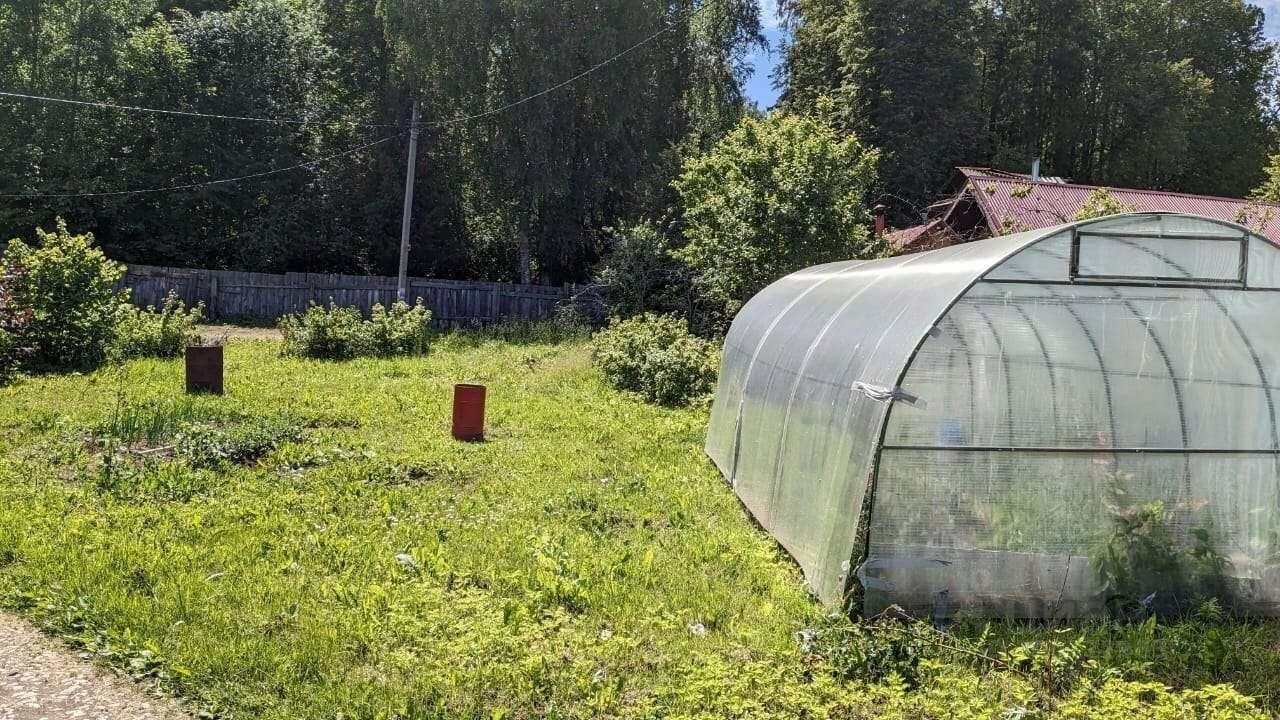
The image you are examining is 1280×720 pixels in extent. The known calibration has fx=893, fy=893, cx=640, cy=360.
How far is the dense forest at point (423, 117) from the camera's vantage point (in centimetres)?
2533

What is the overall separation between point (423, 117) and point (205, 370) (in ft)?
61.3

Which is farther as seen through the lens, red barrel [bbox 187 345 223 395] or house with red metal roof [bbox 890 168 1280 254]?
house with red metal roof [bbox 890 168 1280 254]

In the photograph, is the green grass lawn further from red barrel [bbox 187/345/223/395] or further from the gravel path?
red barrel [bbox 187/345/223/395]

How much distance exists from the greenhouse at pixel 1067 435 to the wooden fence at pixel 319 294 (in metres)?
19.4

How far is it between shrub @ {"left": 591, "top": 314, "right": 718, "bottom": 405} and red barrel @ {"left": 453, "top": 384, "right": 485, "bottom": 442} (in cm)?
370

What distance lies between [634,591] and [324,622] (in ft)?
5.80

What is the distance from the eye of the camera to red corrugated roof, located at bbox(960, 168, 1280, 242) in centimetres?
1867

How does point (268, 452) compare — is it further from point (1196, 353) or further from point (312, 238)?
point (312, 238)

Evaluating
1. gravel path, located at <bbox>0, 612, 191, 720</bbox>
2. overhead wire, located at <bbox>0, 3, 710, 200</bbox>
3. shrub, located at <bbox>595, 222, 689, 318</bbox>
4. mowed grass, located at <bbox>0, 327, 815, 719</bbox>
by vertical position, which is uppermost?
overhead wire, located at <bbox>0, 3, 710, 200</bbox>

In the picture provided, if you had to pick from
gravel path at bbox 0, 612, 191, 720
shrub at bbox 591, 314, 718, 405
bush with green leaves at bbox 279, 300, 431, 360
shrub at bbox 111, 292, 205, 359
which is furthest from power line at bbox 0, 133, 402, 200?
gravel path at bbox 0, 612, 191, 720

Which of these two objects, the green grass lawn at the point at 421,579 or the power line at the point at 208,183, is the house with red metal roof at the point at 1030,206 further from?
the power line at the point at 208,183

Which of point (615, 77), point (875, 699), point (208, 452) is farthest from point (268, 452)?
point (615, 77)

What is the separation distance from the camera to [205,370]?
11297 millimetres

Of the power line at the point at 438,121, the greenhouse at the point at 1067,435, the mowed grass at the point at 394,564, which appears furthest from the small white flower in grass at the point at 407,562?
the power line at the point at 438,121
